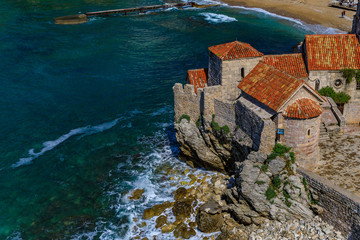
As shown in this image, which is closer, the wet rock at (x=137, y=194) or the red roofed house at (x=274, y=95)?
the red roofed house at (x=274, y=95)

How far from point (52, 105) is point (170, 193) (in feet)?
79.3

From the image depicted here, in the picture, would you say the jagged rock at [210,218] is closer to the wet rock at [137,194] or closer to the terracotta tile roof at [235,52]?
the wet rock at [137,194]

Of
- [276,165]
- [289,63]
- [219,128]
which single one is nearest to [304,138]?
[276,165]

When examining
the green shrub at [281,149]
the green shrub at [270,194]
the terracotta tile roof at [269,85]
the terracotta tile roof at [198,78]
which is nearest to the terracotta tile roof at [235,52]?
the terracotta tile roof at [269,85]

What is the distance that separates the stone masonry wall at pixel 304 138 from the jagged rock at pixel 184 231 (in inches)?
385

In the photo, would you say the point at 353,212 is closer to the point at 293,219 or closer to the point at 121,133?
the point at 293,219

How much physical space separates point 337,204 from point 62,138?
30036mm

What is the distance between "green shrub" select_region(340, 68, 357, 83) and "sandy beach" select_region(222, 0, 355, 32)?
41681 millimetres

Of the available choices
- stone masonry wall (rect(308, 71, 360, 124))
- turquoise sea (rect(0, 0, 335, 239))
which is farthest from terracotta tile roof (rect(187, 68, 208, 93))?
stone masonry wall (rect(308, 71, 360, 124))

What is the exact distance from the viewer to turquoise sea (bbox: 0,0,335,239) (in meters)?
31.1

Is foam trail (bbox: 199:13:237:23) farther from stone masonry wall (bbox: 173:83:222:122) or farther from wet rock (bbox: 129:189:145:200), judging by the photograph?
wet rock (bbox: 129:189:145:200)

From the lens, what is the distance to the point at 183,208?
95.5 feet

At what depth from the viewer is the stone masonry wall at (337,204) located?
22.3 m

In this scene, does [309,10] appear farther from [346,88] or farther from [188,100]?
[188,100]
